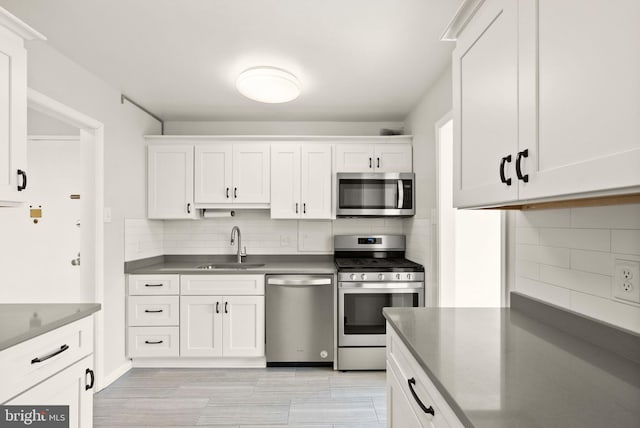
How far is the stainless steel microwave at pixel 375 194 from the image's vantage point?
3.31 meters

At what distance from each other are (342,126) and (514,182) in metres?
2.92

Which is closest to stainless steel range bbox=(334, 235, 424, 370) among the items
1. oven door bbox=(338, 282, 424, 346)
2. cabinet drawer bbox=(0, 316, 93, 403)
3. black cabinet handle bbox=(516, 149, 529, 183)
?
oven door bbox=(338, 282, 424, 346)

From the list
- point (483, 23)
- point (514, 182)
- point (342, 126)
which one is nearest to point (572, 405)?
point (514, 182)

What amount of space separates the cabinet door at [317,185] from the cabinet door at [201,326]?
3.90ft

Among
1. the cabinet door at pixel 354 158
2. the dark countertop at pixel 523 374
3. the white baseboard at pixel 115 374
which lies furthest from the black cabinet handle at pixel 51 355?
the cabinet door at pixel 354 158

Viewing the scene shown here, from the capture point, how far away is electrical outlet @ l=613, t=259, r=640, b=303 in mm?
965

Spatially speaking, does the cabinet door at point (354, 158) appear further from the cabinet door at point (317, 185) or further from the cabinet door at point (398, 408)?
the cabinet door at point (398, 408)

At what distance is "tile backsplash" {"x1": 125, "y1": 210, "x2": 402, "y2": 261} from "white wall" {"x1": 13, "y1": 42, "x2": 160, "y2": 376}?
0.52m

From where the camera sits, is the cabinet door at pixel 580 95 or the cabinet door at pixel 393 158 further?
the cabinet door at pixel 393 158

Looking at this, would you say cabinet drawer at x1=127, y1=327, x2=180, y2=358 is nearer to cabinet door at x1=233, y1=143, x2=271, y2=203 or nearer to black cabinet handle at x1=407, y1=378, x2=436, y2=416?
cabinet door at x1=233, y1=143, x2=271, y2=203

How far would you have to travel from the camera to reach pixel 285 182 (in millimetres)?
3430

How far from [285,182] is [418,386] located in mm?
2568

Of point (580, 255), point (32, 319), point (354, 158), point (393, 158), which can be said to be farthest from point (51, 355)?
point (393, 158)

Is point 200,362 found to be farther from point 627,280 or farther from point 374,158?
point 627,280
